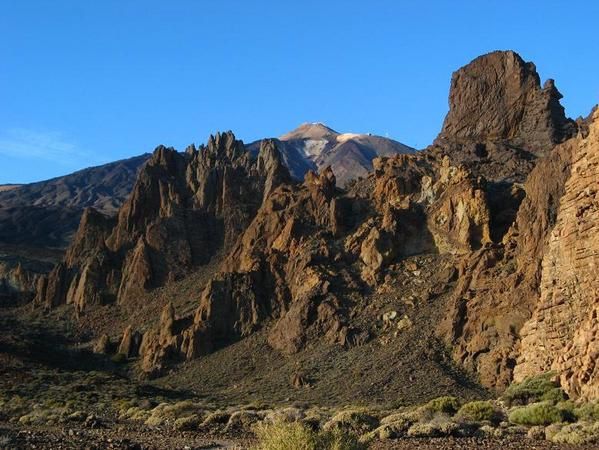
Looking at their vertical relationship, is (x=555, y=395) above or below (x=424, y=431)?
above

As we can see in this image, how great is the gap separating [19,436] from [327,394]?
35.8 meters

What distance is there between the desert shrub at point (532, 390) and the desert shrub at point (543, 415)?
576 cm

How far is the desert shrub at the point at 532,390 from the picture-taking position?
45.3 metres

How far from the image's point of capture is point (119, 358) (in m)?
95.5

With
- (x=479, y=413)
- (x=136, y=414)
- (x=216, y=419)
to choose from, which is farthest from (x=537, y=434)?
(x=136, y=414)

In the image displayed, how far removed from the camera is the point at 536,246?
233ft

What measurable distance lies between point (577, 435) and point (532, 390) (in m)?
16.8

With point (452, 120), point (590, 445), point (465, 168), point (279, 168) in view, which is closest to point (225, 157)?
point (279, 168)

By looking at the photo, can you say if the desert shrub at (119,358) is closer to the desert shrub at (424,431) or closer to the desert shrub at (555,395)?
the desert shrub at (555,395)

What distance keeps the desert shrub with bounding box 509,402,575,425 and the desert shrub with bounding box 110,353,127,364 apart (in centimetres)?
6428

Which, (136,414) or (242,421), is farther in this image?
(136,414)

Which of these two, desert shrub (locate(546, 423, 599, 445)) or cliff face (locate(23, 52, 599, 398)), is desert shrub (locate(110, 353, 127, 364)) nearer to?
cliff face (locate(23, 52, 599, 398))

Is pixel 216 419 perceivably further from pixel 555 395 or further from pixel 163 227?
pixel 163 227

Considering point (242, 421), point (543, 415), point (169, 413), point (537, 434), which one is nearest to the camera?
point (537, 434)
